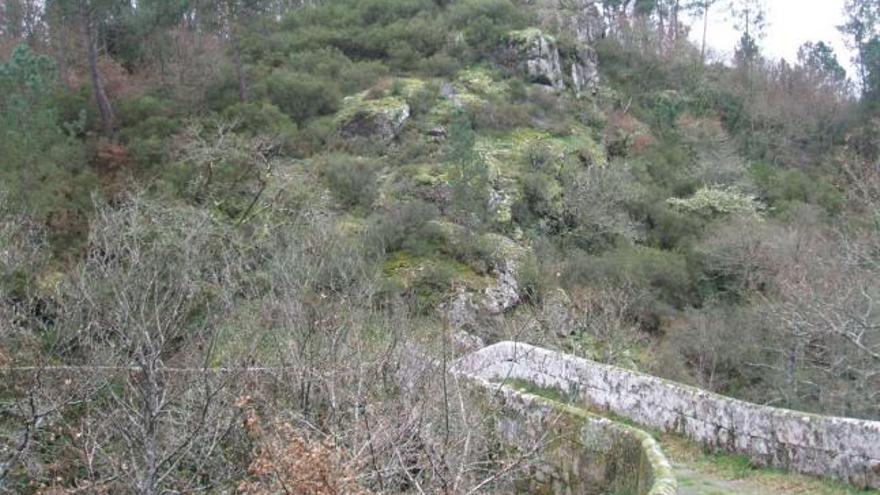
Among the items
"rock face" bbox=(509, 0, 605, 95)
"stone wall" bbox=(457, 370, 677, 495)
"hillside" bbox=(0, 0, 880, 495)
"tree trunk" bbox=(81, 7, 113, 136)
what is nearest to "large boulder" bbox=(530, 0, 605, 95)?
"rock face" bbox=(509, 0, 605, 95)

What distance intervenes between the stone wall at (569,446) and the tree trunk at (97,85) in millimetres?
19805

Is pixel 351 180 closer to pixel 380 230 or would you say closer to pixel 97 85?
pixel 380 230

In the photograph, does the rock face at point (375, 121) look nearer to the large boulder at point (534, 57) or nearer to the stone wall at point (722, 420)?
the large boulder at point (534, 57)

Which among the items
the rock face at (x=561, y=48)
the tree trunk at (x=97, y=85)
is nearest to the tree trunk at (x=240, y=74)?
the tree trunk at (x=97, y=85)

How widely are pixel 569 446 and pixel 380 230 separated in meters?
14.2

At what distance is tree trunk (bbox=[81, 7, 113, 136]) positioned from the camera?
2586 centimetres

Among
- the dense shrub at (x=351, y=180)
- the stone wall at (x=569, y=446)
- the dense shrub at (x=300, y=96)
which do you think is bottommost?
the stone wall at (x=569, y=446)

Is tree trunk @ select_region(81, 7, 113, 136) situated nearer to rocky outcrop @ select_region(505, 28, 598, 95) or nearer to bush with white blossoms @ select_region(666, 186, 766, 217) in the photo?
rocky outcrop @ select_region(505, 28, 598, 95)

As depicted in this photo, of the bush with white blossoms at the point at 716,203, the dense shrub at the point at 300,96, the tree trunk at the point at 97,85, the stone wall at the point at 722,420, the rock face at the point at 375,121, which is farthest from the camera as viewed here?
the dense shrub at the point at 300,96

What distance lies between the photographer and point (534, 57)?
122ft

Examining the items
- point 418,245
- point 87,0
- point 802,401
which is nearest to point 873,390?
point 802,401

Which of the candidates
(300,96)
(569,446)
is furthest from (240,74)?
(569,446)

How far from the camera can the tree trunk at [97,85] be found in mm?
25859

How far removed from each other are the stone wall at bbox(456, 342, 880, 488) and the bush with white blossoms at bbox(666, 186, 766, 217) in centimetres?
2031
